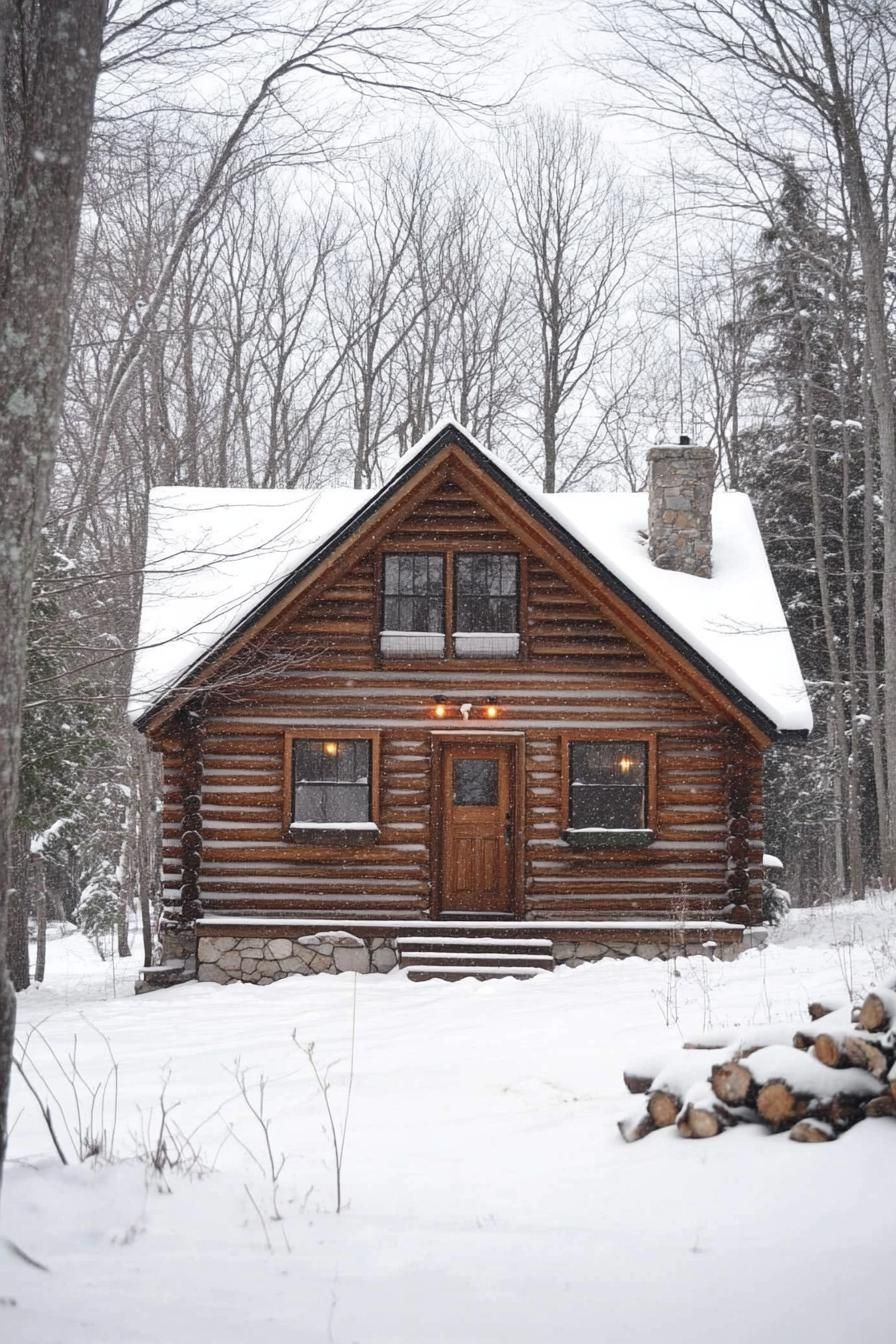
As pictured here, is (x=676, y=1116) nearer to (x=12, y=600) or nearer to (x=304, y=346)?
(x=12, y=600)

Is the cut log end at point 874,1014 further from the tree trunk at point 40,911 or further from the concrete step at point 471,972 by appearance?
the tree trunk at point 40,911

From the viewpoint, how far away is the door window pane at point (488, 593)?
1320 centimetres

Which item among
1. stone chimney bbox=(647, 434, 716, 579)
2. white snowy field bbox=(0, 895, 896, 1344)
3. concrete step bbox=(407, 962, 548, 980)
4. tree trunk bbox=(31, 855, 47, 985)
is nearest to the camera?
white snowy field bbox=(0, 895, 896, 1344)

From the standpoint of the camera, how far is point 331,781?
12.9m

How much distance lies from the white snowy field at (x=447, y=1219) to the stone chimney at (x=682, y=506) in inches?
316

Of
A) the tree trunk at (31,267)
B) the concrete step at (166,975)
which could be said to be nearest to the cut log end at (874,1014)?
the tree trunk at (31,267)

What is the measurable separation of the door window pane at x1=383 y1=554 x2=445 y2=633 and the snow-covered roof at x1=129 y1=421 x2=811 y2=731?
0.92 metres

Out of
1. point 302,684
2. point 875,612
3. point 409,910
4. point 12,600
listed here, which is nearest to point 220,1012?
point 409,910

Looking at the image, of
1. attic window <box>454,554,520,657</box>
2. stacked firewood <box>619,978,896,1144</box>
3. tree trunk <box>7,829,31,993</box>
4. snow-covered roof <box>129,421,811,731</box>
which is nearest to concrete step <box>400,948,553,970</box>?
attic window <box>454,554,520,657</box>

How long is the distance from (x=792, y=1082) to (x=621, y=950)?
307 inches

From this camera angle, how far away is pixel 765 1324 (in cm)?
346

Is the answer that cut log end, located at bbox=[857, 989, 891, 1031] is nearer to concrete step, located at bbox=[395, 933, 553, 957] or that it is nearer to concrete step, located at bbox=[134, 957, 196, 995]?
concrete step, located at bbox=[395, 933, 553, 957]

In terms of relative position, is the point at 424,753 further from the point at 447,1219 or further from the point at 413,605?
the point at 447,1219

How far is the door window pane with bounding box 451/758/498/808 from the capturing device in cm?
1306
